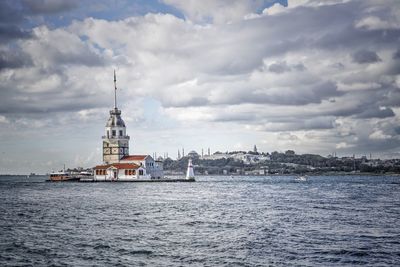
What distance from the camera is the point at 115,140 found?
505 ft

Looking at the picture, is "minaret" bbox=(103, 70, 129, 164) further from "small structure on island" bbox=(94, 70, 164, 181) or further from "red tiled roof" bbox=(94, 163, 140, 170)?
"red tiled roof" bbox=(94, 163, 140, 170)

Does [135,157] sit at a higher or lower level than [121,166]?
higher

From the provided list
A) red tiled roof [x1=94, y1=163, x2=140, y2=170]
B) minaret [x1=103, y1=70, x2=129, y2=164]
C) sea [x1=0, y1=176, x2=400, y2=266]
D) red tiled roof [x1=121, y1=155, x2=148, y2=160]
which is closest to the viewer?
sea [x1=0, y1=176, x2=400, y2=266]

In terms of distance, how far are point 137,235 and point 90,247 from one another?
18.1 ft

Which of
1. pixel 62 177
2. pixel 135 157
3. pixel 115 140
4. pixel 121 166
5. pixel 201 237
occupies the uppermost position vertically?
pixel 115 140

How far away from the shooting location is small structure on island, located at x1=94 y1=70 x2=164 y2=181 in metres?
142

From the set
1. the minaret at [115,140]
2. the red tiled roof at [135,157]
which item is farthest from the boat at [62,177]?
the red tiled roof at [135,157]

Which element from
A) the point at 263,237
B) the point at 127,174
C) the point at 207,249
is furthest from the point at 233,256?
the point at 127,174

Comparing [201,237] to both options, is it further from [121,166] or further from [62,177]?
[62,177]

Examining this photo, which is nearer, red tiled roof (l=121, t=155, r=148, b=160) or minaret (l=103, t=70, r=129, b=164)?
red tiled roof (l=121, t=155, r=148, b=160)

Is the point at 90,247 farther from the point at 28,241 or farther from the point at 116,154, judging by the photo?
the point at 116,154

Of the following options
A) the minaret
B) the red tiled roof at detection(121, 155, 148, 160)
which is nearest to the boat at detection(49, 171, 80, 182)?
the minaret

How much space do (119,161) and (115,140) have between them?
7356 mm

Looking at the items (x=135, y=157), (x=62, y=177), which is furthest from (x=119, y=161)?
(x=62, y=177)
